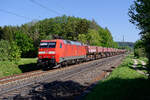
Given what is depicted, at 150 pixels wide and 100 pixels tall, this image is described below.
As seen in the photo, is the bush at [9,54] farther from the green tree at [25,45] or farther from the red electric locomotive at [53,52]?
the green tree at [25,45]

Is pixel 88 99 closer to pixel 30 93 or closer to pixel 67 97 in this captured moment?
pixel 67 97

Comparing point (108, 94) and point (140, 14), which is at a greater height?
point (140, 14)

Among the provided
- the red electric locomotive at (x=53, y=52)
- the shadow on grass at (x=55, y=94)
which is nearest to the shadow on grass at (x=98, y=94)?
the shadow on grass at (x=55, y=94)

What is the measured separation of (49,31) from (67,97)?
72639 mm

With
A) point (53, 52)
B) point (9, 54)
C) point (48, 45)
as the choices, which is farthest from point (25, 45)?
point (53, 52)

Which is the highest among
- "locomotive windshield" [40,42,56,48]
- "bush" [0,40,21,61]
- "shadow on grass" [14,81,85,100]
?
"locomotive windshield" [40,42,56,48]

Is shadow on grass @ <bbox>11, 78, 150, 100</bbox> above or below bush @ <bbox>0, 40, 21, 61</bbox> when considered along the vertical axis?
below

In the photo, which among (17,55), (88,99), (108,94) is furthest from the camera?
(17,55)

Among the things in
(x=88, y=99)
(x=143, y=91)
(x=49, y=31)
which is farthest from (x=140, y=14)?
(x=49, y=31)

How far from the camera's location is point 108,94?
9.11m

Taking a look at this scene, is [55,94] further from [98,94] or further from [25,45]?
[25,45]

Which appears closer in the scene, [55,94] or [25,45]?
[55,94]

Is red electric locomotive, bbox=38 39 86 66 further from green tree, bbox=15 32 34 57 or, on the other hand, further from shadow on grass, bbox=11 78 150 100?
green tree, bbox=15 32 34 57

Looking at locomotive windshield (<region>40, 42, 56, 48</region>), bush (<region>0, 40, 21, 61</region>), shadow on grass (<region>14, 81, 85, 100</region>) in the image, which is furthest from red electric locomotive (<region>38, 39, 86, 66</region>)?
shadow on grass (<region>14, 81, 85, 100</region>)
